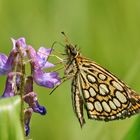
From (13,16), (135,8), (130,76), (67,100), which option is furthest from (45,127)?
(135,8)

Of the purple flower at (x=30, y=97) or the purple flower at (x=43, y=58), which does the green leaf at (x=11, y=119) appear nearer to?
the purple flower at (x=30, y=97)

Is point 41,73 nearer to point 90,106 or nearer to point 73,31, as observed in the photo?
point 90,106

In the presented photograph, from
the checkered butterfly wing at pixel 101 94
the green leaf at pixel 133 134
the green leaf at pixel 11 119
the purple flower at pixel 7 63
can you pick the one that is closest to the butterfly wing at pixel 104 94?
the checkered butterfly wing at pixel 101 94

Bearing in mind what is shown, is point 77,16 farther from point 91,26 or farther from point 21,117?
point 21,117

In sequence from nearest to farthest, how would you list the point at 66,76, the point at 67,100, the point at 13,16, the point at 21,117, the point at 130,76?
the point at 21,117 → the point at 66,76 → the point at 130,76 → the point at 67,100 → the point at 13,16

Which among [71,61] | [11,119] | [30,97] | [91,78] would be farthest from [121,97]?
[11,119]

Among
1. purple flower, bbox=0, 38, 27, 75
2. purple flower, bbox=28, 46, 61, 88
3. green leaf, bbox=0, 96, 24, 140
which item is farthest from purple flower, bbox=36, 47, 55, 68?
green leaf, bbox=0, 96, 24, 140

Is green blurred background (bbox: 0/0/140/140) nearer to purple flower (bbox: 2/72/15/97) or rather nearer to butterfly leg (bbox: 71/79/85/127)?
butterfly leg (bbox: 71/79/85/127)
